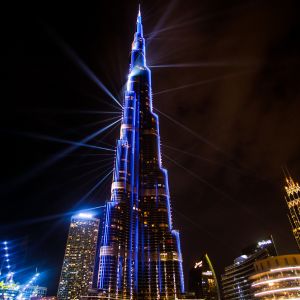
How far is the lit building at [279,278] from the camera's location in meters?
88.6

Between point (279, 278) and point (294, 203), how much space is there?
102034 millimetres

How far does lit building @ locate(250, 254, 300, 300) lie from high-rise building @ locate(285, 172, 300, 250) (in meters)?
88.0

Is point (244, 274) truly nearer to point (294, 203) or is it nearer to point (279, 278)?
point (294, 203)

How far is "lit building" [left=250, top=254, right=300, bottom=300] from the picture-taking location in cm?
8862

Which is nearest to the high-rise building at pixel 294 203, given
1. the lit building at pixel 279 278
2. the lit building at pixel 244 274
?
the lit building at pixel 244 274

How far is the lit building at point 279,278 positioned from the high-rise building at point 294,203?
87957mm

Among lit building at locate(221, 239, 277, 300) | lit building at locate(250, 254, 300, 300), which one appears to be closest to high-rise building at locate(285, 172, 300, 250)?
lit building at locate(221, 239, 277, 300)

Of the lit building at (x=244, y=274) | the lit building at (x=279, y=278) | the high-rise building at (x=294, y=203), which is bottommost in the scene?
the lit building at (x=279, y=278)

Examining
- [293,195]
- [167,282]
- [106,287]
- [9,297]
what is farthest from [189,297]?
[9,297]

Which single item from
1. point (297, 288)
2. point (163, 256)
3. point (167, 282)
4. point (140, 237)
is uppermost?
point (140, 237)

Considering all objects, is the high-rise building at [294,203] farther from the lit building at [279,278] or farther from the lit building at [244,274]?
the lit building at [279,278]

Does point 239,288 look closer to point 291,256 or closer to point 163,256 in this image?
point 163,256

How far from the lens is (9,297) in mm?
119750

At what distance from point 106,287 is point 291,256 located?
349 feet
